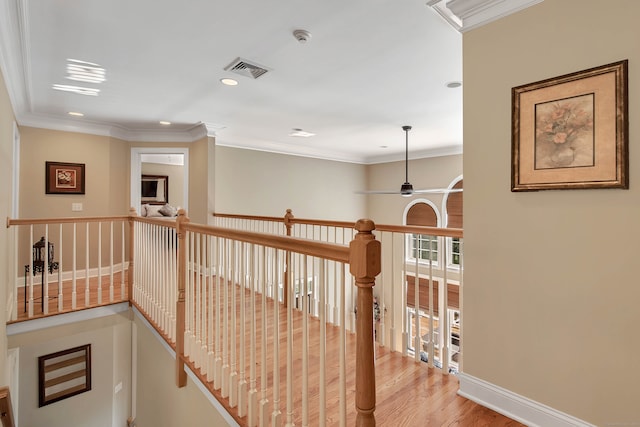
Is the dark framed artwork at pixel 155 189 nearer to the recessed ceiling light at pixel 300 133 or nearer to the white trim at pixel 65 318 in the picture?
the recessed ceiling light at pixel 300 133

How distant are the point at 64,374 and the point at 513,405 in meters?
4.98

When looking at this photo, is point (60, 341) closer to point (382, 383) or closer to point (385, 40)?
point (382, 383)

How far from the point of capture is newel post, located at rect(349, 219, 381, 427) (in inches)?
38.2

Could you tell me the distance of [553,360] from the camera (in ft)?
5.31

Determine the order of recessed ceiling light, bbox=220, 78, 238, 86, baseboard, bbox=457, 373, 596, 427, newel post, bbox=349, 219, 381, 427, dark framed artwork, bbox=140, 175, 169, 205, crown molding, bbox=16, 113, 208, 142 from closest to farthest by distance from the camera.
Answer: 1. newel post, bbox=349, 219, 381, 427
2. baseboard, bbox=457, 373, 596, 427
3. recessed ceiling light, bbox=220, 78, 238, 86
4. crown molding, bbox=16, 113, 208, 142
5. dark framed artwork, bbox=140, 175, 169, 205

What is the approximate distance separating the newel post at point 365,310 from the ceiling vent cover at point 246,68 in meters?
2.25

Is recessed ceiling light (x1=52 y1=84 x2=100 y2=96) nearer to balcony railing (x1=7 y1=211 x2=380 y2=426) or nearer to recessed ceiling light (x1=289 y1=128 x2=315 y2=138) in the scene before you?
balcony railing (x1=7 y1=211 x2=380 y2=426)

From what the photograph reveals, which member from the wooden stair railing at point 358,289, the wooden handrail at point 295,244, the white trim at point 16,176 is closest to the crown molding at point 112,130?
the white trim at point 16,176

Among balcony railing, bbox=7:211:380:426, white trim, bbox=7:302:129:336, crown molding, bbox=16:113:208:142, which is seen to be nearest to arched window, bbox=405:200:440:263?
balcony railing, bbox=7:211:380:426

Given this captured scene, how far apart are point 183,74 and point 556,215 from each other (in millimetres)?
3067

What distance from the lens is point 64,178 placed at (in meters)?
4.44

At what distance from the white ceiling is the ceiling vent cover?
65 millimetres

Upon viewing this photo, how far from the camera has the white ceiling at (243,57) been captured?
6.54ft

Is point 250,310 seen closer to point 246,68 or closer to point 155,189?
point 246,68
